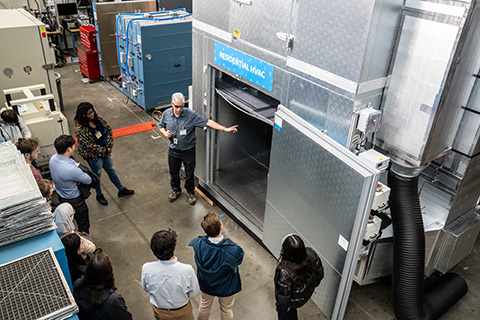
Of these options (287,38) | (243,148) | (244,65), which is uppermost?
(287,38)

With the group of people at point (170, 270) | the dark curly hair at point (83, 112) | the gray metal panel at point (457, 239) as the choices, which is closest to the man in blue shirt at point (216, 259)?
the group of people at point (170, 270)

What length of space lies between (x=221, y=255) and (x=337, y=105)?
65.2 inches

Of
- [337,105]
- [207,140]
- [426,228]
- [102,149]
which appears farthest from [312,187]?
[102,149]

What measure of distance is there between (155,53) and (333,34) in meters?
5.18

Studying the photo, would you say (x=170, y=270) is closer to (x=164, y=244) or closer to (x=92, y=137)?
(x=164, y=244)

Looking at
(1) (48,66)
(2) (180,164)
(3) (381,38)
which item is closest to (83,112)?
(2) (180,164)

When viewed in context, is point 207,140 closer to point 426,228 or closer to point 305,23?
point 305,23

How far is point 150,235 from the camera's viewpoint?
542 cm

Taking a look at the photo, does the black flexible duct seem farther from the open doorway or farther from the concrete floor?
the open doorway

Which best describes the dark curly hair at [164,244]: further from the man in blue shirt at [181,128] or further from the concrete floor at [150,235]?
the man in blue shirt at [181,128]

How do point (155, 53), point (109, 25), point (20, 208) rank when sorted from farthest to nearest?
point (109, 25) < point (155, 53) < point (20, 208)

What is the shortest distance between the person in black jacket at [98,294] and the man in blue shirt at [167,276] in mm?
306

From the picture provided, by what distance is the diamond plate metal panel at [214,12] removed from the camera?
15.4 ft

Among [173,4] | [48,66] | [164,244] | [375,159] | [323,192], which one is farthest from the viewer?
[173,4]
